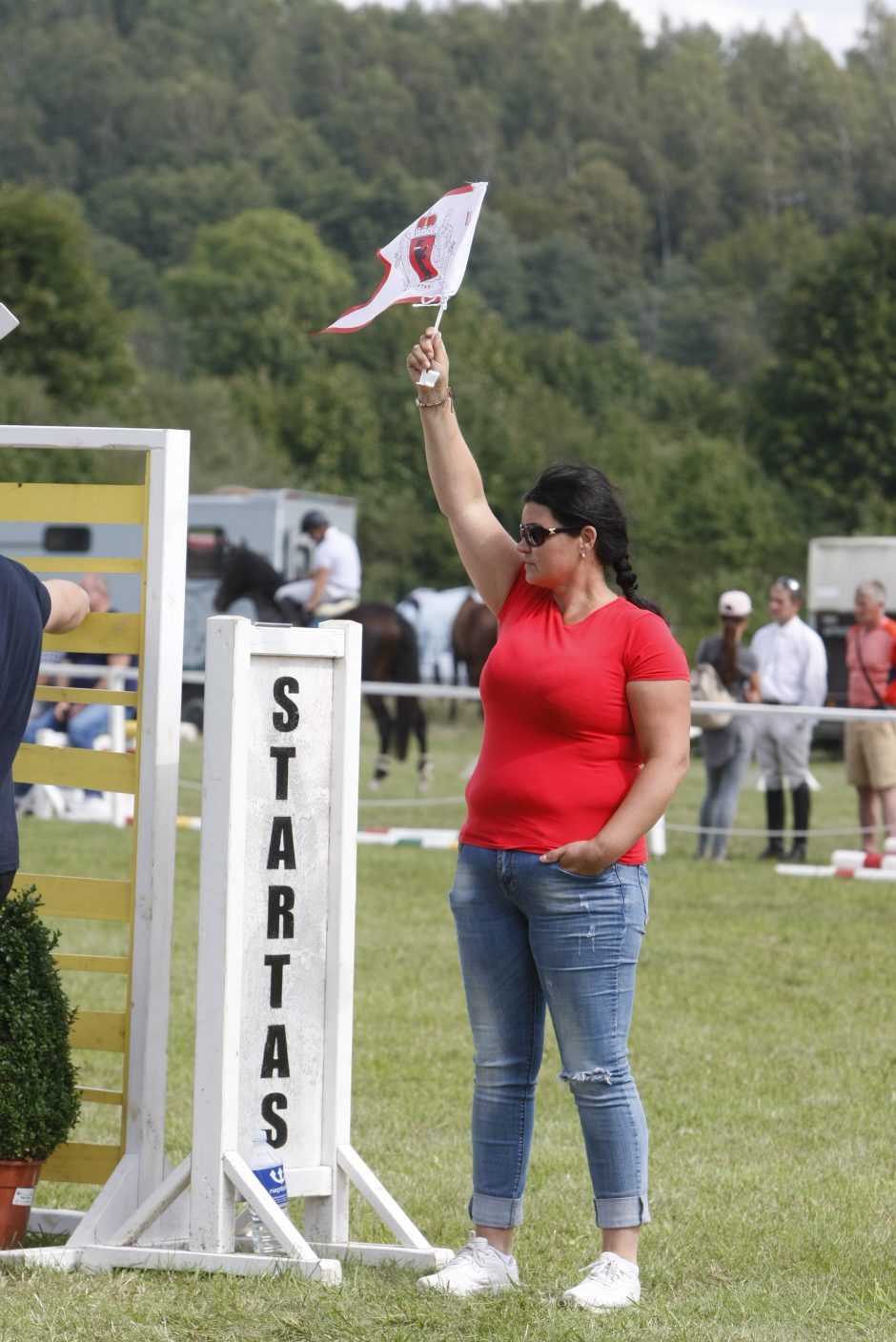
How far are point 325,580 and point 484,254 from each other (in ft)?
311

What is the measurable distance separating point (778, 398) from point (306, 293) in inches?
1349

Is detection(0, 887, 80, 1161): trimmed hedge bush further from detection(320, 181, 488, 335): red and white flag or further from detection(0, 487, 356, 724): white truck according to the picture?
detection(0, 487, 356, 724): white truck

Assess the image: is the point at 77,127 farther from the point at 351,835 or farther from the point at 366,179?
the point at 351,835

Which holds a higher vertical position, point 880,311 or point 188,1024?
point 880,311

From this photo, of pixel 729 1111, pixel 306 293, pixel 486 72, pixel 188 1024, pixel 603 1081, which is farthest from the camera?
pixel 486 72

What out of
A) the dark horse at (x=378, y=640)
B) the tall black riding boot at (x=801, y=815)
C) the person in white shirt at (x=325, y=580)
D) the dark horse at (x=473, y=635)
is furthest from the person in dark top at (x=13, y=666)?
the dark horse at (x=473, y=635)

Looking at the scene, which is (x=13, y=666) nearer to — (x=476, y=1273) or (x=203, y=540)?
(x=476, y=1273)

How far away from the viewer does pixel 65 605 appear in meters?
4.50

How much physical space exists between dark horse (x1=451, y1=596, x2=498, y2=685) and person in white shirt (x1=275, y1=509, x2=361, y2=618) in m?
5.23

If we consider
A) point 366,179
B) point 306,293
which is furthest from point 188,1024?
point 366,179

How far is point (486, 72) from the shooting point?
464 ft

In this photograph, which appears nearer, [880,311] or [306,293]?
[880,311]

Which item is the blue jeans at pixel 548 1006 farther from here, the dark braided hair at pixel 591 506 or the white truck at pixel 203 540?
the white truck at pixel 203 540

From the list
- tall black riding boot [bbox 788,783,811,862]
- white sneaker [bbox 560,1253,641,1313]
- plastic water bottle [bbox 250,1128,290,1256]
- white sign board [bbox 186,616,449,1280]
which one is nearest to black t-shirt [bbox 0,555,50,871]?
white sign board [bbox 186,616,449,1280]
